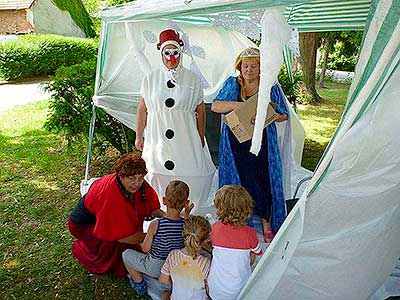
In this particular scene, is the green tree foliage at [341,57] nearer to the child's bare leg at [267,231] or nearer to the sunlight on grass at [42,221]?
the sunlight on grass at [42,221]

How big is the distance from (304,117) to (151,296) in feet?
23.7

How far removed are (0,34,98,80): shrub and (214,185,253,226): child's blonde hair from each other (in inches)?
520

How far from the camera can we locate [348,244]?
7.02ft

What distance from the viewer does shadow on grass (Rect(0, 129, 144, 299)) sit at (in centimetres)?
306

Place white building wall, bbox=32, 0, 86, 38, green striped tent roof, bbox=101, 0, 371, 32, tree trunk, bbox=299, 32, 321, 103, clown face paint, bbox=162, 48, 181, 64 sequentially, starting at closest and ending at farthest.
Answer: green striped tent roof, bbox=101, 0, 371, 32 → clown face paint, bbox=162, 48, 181, 64 → tree trunk, bbox=299, 32, 321, 103 → white building wall, bbox=32, 0, 86, 38

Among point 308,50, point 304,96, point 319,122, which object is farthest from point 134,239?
point 304,96

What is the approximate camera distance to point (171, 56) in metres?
3.29

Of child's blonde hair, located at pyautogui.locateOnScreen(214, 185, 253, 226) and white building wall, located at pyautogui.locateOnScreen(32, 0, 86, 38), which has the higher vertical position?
child's blonde hair, located at pyautogui.locateOnScreen(214, 185, 253, 226)

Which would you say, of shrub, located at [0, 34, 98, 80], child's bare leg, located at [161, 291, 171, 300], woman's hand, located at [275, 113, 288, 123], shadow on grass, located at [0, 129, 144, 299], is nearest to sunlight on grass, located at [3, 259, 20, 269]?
shadow on grass, located at [0, 129, 144, 299]

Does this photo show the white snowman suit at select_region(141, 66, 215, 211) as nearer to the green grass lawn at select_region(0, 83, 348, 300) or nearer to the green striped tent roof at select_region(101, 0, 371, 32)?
the green striped tent roof at select_region(101, 0, 371, 32)

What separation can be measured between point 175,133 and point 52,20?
19.1 m

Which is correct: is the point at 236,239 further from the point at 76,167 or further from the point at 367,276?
the point at 76,167

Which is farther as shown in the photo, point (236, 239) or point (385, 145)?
point (236, 239)

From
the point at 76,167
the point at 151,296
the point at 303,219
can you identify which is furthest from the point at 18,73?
the point at 303,219
